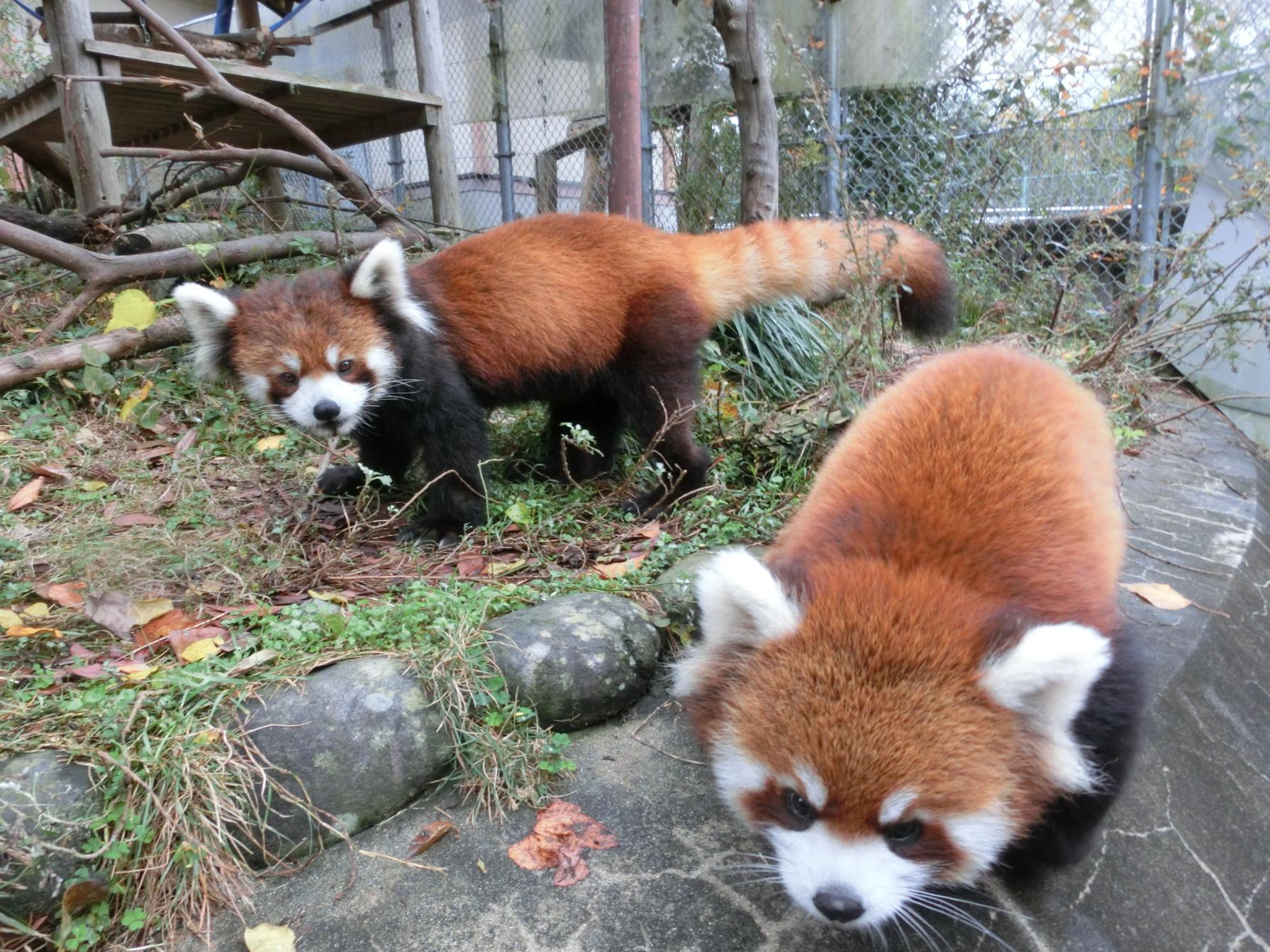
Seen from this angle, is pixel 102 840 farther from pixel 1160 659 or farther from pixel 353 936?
pixel 1160 659

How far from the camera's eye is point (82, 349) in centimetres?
451

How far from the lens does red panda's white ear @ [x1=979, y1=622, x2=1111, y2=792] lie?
1485 millimetres

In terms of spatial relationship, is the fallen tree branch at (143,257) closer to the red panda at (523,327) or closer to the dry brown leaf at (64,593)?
the red panda at (523,327)

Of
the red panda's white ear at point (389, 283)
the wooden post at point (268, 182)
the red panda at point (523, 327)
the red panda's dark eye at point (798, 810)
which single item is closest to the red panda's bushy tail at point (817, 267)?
the red panda at point (523, 327)

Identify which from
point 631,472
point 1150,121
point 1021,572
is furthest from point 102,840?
point 1150,121

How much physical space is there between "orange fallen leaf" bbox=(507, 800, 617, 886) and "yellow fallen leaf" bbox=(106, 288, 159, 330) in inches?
155

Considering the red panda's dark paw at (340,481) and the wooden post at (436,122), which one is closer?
the red panda's dark paw at (340,481)

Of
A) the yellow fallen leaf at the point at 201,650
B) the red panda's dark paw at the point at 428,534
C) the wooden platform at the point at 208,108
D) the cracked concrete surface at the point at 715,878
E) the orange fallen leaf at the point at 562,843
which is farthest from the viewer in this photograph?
the wooden platform at the point at 208,108

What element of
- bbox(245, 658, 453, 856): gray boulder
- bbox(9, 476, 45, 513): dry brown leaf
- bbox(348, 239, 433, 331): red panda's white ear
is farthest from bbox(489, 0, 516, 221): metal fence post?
bbox(245, 658, 453, 856): gray boulder

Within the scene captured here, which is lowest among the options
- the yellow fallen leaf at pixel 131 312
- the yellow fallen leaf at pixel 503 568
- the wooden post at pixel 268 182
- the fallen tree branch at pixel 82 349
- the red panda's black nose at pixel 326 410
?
the yellow fallen leaf at pixel 503 568

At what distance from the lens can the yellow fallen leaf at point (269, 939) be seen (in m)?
1.93

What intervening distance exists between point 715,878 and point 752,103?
463 centimetres

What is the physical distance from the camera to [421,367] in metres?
3.72

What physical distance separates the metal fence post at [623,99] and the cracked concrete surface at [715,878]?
363 cm
